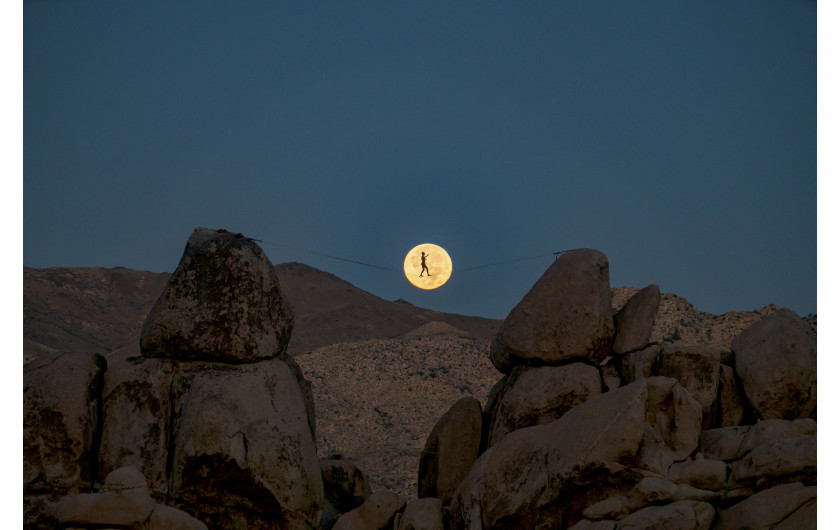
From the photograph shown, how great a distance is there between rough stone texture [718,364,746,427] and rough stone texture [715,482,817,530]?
4.46 metres

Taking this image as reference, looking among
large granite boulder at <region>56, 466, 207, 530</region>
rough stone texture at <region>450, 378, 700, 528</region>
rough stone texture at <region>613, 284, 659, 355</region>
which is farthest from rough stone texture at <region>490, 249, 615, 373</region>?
large granite boulder at <region>56, 466, 207, 530</region>

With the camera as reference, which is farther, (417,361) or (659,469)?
(417,361)

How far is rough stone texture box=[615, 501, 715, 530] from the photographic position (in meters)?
11.8

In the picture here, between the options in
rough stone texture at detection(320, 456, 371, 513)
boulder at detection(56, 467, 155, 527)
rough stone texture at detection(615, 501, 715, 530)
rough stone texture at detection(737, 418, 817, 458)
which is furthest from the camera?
rough stone texture at detection(320, 456, 371, 513)

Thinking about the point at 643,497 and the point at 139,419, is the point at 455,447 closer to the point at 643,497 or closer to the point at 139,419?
the point at 643,497

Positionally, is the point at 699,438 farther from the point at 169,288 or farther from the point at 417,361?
the point at 417,361

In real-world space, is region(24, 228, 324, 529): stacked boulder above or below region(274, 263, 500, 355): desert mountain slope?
below

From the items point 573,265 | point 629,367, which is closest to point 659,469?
point 629,367

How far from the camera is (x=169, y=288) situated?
15.8m

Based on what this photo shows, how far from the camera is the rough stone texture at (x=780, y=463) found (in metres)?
12.2

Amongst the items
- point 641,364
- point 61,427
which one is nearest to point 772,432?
point 641,364

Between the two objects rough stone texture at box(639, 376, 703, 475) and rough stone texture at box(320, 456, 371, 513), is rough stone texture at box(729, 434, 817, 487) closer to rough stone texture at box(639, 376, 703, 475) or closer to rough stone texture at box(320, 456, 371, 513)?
rough stone texture at box(639, 376, 703, 475)

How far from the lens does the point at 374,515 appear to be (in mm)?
15664

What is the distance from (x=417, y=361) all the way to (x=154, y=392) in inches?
963
